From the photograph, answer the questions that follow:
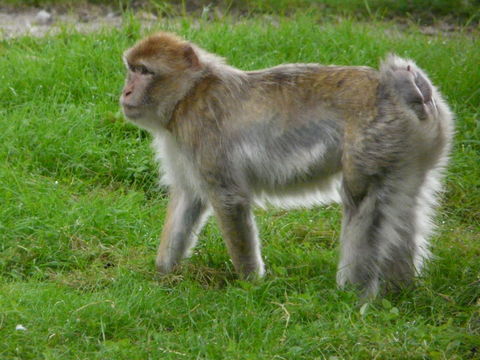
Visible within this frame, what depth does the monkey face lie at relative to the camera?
17.8 ft

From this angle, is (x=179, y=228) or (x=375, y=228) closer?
(x=375, y=228)

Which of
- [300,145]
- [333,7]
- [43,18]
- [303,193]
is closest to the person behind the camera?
[300,145]

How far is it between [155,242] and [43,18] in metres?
3.99

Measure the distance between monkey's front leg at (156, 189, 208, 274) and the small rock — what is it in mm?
4119

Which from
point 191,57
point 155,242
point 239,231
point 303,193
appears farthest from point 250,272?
point 191,57

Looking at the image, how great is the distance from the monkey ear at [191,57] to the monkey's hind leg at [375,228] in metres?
1.13

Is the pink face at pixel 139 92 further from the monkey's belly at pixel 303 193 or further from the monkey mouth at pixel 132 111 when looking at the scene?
the monkey's belly at pixel 303 193

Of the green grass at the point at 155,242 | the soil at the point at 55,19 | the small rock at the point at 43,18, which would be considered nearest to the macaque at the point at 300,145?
the green grass at the point at 155,242

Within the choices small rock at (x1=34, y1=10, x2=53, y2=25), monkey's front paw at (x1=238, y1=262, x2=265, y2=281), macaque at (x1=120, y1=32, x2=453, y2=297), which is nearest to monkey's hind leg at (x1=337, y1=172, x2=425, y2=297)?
macaque at (x1=120, y1=32, x2=453, y2=297)

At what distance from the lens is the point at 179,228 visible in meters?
5.72

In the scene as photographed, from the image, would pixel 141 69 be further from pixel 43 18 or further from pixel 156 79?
pixel 43 18

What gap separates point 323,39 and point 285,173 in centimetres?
300

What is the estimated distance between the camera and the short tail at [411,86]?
4.99 metres

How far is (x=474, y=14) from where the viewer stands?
9.17m
